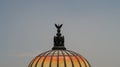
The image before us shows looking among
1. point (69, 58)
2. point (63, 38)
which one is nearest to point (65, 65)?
point (69, 58)

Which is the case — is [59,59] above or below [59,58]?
below

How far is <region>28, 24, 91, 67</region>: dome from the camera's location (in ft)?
146

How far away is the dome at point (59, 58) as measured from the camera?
44.5 meters

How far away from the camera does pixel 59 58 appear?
147 ft

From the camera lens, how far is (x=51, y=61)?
4453 centimetres

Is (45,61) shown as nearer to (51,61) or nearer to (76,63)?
(51,61)

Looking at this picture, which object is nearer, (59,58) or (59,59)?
(59,59)

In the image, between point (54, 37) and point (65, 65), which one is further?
point (54, 37)

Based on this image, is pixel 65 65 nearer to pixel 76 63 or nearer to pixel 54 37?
pixel 76 63

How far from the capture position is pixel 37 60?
46031 millimetres

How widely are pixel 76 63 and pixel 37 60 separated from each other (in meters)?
4.89

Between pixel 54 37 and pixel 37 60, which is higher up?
pixel 54 37

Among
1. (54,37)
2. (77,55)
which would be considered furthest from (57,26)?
(77,55)

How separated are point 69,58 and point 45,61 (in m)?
2.96
